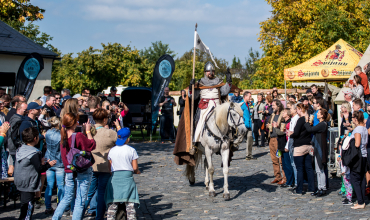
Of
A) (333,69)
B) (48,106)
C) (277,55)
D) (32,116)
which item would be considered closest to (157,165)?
(48,106)

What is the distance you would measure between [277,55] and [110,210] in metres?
29.3

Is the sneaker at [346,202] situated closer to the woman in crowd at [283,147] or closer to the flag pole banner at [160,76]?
the woman in crowd at [283,147]

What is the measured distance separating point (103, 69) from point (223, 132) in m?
35.3

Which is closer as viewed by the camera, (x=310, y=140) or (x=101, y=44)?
(x=310, y=140)

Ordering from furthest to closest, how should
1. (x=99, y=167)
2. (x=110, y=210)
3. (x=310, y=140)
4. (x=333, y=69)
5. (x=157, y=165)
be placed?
(x=333, y=69) < (x=157, y=165) < (x=310, y=140) < (x=99, y=167) < (x=110, y=210)

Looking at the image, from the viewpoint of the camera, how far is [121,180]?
222 inches

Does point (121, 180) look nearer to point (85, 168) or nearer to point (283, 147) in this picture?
point (85, 168)

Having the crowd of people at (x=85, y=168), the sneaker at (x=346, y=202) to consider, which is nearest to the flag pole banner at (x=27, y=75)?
the crowd of people at (x=85, y=168)

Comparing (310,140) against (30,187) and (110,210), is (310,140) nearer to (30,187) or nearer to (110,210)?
(110,210)

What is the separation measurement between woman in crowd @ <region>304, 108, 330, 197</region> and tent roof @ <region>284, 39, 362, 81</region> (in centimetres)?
920

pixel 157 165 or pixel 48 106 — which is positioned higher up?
pixel 48 106

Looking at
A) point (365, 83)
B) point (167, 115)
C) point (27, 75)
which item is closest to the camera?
point (365, 83)

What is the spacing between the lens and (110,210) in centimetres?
561

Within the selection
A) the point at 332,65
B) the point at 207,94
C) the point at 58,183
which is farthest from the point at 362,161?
the point at 332,65
